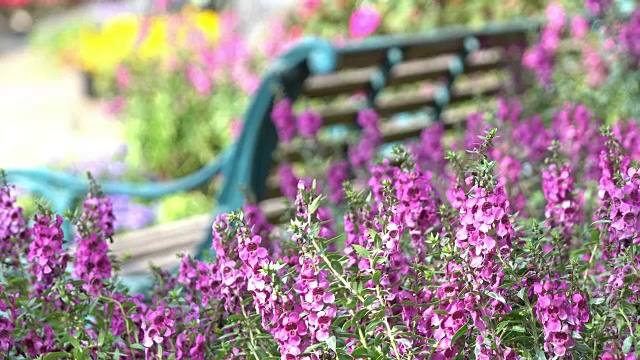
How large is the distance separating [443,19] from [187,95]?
1.86m

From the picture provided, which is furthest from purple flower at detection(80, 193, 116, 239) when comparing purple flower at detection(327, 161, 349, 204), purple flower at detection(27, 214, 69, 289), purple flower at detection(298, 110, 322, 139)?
purple flower at detection(298, 110, 322, 139)

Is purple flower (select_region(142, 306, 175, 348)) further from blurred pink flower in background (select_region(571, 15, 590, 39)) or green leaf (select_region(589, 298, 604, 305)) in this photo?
blurred pink flower in background (select_region(571, 15, 590, 39))

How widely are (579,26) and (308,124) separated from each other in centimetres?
168

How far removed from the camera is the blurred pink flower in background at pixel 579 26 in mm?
5020

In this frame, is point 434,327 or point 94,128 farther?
point 94,128

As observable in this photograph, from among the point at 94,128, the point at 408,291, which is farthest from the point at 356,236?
the point at 94,128

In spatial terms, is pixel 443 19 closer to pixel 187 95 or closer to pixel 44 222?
pixel 187 95

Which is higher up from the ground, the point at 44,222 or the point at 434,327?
the point at 44,222

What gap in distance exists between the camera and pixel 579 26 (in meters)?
5.05

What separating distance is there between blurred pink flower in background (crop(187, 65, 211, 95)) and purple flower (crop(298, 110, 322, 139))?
156 inches

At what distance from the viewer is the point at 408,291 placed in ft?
6.20

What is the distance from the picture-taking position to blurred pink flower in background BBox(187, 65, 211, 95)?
7.88 m

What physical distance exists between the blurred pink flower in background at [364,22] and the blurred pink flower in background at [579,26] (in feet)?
7.04

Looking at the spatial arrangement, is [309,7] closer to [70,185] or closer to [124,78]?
[124,78]
